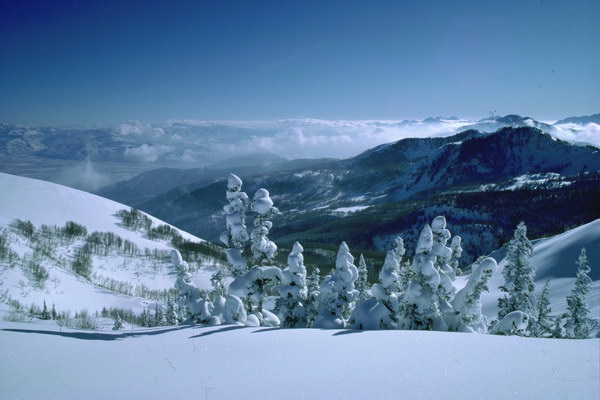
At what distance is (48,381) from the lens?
24.6 feet

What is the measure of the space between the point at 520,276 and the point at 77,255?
74843mm

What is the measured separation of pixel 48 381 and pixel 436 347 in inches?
410

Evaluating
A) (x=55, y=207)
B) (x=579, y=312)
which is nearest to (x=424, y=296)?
(x=579, y=312)

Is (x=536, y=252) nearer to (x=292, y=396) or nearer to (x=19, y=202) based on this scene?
(x=292, y=396)

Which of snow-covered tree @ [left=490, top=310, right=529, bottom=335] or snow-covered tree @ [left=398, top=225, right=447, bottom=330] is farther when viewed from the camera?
snow-covered tree @ [left=490, top=310, right=529, bottom=335]

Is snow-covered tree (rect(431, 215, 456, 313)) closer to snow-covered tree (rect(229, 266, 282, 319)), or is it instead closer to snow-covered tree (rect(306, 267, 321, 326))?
snow-covered tree (rect(306, 267, 321, 326))

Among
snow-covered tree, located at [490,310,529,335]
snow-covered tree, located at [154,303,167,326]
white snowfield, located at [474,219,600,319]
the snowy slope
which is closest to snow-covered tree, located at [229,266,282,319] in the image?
snow-covered tree, located at [490,310,529,335]

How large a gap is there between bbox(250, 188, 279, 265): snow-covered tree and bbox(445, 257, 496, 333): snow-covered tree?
10932 mm

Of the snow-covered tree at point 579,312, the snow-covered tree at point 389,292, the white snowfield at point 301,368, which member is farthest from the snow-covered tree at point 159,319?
the snow-covered tree at point 579,312

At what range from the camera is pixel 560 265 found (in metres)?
63.5

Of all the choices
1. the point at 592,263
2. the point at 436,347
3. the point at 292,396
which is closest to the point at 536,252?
the point at 592,263

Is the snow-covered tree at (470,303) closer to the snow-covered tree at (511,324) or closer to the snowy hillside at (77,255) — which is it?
the snow-covered tree at (511,324)

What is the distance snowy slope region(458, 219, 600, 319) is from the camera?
50.2m

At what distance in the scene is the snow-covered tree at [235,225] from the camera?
60.8ft
